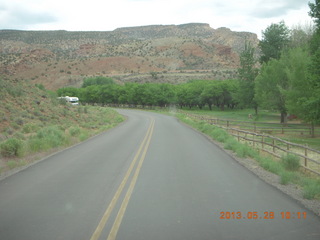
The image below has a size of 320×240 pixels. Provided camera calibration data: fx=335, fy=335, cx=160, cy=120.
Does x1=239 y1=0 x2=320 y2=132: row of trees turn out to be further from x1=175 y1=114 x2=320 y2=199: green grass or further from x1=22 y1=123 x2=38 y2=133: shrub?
x1=22 y1=123 x2=38 y2=133: shrub

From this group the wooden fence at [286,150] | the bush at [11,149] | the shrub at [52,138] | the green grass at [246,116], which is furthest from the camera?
the green grass at [246,116]

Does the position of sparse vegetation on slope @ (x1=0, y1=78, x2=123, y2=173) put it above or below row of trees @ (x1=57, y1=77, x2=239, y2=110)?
below

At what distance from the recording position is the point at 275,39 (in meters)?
62.4

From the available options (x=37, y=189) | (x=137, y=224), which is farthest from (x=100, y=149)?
(x=137, y=224)

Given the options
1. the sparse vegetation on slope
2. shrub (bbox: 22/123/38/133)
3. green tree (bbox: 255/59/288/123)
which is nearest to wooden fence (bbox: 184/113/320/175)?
the sparse vegetation on slope

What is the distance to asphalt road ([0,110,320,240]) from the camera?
5.52 m

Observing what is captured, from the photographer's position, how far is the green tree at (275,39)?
61.7 meters

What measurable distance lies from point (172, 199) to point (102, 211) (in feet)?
5.49

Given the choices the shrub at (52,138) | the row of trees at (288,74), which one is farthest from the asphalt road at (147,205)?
the row of trees at (288,74)

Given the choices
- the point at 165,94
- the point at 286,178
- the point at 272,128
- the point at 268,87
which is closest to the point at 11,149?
the point at 286,178

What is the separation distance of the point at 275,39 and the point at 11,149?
58.2 metres
